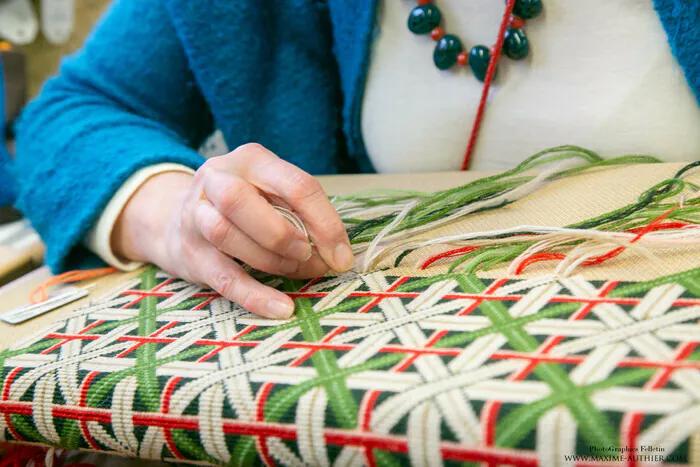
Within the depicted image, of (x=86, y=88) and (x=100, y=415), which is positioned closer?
(x=100, y=415)

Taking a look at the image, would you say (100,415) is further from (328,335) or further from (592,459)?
(592,459)

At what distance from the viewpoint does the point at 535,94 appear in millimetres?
519

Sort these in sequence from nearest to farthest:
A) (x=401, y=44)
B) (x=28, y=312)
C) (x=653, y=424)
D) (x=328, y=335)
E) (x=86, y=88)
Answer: (x=653, y=424) → (x=328, y=335) → (x=28, y=312) → (x=401, y=44) → (x=86, y=88)

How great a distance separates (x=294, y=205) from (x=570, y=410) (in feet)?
0.71

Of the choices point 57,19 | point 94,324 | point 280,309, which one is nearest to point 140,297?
point 94,324

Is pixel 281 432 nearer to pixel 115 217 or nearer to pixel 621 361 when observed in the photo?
pixel 621 361

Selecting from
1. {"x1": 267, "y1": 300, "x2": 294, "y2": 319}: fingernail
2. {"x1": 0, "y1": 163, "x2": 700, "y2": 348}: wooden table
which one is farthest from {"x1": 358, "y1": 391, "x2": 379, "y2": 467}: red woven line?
{"x1": 0, "y1": 163, "x2": 700, "y2": 348}: wooden table

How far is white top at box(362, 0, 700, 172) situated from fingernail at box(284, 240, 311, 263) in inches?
9.9

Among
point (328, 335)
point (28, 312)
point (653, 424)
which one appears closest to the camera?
point (653, 424)

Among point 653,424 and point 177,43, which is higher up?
point 177,43

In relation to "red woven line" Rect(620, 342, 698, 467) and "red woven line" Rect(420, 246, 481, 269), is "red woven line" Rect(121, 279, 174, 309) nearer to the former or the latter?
"red woven line" Rect(420, 246, 481, 269)

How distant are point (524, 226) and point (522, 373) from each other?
15cm

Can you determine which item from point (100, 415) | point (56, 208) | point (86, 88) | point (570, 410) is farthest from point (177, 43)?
point (570, 410)

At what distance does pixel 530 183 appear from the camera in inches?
19.2
